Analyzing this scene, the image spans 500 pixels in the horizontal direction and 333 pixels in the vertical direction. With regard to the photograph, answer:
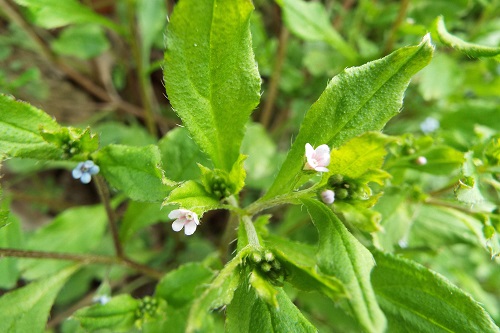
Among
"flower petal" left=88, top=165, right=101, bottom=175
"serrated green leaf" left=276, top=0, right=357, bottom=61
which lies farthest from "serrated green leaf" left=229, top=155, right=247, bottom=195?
"serrated green leaf" left=276, top=0, right=357, bottom=61

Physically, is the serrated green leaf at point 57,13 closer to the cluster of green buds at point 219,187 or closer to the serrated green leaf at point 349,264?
the cluster of green buds at point 219,187

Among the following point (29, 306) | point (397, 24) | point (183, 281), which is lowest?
point (29, 306)

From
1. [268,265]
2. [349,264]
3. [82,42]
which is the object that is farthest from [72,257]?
[82,42]

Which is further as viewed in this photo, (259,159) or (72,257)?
(259,159)

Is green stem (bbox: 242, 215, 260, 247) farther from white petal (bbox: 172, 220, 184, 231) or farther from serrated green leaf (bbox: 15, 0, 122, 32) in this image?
serrated green leaf (bbox: 15, 0, 122, 32)

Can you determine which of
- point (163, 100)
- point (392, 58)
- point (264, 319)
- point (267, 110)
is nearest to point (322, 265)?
point (264, 319)

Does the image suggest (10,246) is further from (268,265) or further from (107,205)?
(268,265)

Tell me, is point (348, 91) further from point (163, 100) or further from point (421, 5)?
point (163, 100)
